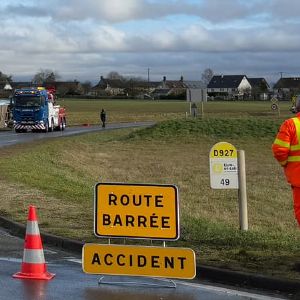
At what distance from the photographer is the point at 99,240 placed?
9.98 meters

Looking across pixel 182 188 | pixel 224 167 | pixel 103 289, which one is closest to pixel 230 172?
pixel 224 167

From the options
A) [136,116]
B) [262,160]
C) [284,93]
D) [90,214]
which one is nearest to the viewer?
[90,214]

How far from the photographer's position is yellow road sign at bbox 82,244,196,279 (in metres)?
7.36

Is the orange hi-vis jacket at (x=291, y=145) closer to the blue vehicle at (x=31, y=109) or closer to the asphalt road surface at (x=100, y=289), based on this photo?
the asphalt road surface at (x=100, y=289)

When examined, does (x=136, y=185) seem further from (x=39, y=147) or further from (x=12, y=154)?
(x=39, y=147)

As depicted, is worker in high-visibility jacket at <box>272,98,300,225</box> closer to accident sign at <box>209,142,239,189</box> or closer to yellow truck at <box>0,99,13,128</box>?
accident sign at <box>209,142,239,189</box>

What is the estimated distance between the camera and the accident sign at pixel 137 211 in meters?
7.56

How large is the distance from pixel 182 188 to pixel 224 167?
29.3 feet

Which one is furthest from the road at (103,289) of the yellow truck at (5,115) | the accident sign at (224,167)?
→ the yellow truck at (5,115)

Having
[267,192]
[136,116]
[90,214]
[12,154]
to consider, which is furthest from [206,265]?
[136,116]

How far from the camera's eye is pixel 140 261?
7.50 m

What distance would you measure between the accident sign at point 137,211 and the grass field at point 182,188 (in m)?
1.04

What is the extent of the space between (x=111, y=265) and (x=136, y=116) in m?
72.7

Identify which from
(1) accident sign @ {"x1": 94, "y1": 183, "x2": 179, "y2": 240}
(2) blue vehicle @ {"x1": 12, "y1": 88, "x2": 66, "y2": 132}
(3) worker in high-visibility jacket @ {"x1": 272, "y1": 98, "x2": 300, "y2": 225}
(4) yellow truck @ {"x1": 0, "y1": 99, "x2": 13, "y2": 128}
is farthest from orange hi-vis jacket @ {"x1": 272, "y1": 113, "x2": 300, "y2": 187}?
(4) yellow truck @ {"x1": 0, "y1": 99, "x2": 13, "y2": 128}
